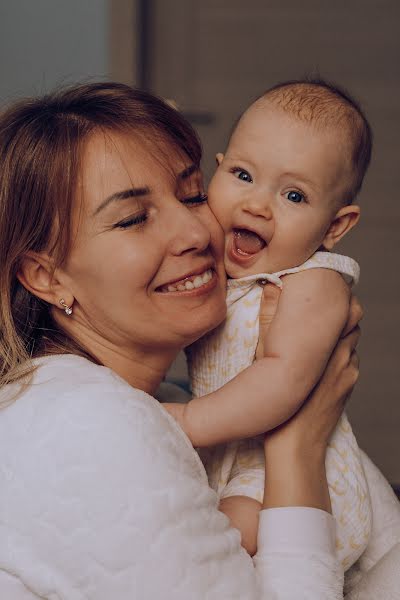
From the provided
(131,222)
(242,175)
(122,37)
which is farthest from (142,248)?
(122,37)

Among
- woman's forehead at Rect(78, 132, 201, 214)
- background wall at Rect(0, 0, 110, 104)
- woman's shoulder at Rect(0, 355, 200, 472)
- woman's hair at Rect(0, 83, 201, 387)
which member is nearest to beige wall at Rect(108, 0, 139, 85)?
background wall at Rect(0, 0, 110, 104)

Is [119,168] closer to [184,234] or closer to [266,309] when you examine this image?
[184,234]

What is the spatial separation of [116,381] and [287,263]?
1.28 feet

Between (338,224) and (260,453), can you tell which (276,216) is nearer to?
(338,224)

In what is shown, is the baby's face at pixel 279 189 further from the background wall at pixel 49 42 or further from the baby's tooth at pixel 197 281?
the background wall at pixel 49 42

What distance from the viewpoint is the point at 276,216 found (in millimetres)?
1396

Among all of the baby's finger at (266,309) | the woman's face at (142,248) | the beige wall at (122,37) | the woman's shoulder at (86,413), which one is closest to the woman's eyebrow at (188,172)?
the woman's face at (142,248)

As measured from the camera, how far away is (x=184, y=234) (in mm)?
1334

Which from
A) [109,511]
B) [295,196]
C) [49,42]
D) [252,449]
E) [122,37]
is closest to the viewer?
[109,511]

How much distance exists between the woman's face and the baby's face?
5 cm

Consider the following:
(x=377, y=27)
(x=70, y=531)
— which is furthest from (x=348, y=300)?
(x=377, y=27)

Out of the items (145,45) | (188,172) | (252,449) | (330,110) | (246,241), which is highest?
(330,110)

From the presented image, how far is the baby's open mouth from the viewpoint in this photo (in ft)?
4.72

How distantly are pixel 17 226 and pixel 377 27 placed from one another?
8.74ft
